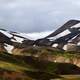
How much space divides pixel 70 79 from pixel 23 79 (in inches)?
768

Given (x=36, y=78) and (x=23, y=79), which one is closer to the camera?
(x=23, y=79)

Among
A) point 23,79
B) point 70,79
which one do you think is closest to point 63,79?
point 70,79

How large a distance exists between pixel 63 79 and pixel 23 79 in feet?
52.9

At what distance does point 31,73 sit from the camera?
168500 millimetres

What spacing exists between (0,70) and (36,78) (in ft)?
49.9

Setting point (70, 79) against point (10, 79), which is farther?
point (70, 79)

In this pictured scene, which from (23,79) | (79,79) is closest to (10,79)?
(23,79)

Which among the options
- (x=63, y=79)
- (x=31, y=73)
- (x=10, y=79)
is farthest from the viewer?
(x=31, y=73)

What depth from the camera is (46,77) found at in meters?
157

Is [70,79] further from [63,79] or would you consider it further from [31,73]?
[31,73]

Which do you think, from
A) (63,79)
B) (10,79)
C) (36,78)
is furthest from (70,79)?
(10,79)

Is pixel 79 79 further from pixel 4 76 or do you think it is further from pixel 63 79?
pixel 4 76

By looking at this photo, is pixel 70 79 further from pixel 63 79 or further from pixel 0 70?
pixel 0 70

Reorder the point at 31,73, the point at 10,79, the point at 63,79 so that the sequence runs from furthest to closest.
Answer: the point at 31,73 < the point at 63,79 < the point at 10,79
